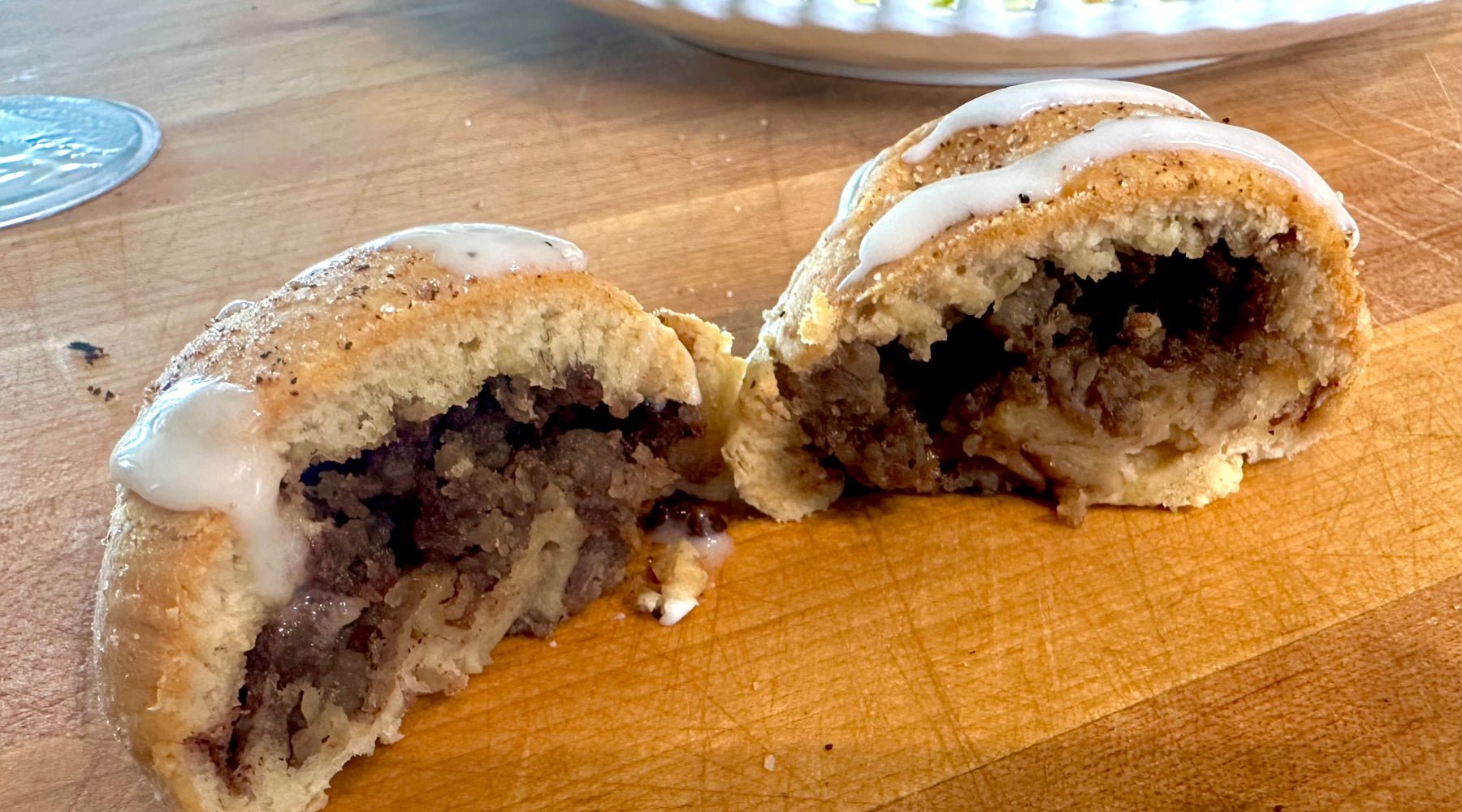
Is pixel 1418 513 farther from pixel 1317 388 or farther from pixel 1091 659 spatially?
pixel 1091 659

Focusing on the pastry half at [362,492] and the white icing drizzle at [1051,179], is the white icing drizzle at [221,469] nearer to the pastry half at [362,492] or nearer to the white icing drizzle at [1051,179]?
the pastry half at [362,492]

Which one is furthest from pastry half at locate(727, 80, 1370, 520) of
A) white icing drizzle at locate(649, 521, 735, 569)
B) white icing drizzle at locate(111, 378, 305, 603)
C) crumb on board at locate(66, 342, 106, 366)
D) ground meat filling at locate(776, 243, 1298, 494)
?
crumb on board at locate(66, 342, 106, 366)

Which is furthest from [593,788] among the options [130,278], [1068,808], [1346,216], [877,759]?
[130,278]

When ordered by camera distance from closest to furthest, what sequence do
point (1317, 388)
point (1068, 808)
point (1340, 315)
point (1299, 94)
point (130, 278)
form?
1. point (1068, 808)
2. point (1340, 315)
3. point (1317, 388)
4. point (130, 278)
5. point (1299, 94)

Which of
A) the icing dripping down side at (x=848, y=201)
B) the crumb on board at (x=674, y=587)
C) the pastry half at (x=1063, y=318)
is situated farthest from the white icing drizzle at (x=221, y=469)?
the icing dripping down side at (x=848, y=201)

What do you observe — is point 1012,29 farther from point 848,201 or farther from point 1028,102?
point 848,201

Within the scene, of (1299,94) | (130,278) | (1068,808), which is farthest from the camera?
(1299,94)
